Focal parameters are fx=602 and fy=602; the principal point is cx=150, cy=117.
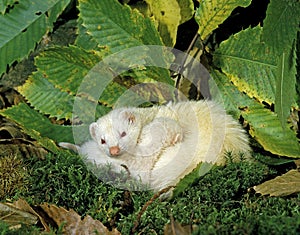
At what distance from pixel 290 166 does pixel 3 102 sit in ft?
4.46

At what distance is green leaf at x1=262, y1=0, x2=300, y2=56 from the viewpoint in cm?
187

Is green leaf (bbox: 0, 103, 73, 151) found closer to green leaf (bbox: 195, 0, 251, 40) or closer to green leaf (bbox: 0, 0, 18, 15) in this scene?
green leaf (bbox: 0, 0, 18, 15)

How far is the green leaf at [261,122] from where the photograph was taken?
2.07m

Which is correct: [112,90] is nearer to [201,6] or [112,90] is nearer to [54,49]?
[54,49]

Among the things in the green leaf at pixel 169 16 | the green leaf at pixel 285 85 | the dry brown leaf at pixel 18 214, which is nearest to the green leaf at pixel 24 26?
the green leaf at pixel 169 16

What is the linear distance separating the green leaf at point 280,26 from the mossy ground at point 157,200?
0.39 m

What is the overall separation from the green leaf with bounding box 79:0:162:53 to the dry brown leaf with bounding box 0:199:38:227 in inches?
29.9

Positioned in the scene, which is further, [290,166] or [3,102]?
[3,102]

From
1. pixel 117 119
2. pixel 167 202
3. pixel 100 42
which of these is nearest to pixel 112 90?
pixel 100 42

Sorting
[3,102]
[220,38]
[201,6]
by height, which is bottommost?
[3,102]

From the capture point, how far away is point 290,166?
2102 mm

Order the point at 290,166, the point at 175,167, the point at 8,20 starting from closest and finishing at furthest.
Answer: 1. the point at 175,167
2. the point at 290,166
3. the point at 8,20

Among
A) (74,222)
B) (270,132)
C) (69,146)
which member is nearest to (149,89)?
(69,146)

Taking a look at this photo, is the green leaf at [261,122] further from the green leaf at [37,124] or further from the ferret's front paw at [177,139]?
the green leaf at [37,124]
